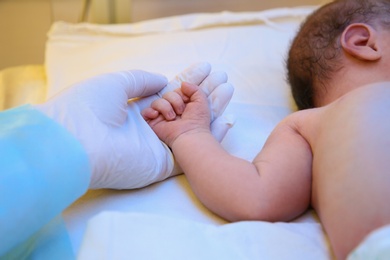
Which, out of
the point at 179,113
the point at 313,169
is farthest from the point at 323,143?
the point at 179,113

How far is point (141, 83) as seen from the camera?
73cm

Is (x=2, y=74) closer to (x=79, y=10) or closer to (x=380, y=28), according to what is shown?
(x=79, y=10)

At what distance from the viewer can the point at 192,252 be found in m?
0.49

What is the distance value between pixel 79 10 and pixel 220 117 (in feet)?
3.05

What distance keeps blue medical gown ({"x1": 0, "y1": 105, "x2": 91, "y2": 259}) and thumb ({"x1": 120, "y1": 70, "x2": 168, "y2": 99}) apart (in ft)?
0.51

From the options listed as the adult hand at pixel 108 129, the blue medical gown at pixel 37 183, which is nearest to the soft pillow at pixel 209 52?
the adult hand at pixel 108 129

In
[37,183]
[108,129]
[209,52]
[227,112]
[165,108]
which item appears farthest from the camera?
[209,52]

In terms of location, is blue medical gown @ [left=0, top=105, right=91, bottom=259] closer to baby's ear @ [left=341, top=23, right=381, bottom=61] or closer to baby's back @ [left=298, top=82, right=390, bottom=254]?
baby's back @ [left=298, top=82, right=390, bottom=254]

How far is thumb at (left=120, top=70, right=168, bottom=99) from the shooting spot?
71cm

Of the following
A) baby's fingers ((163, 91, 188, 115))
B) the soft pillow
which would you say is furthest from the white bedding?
baby's fingers ((163, 91, 188, 115))

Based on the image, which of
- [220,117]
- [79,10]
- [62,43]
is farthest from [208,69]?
[79,10]

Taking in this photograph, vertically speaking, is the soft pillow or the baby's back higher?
the baby's back

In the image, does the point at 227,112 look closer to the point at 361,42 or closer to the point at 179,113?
the point at 179,113

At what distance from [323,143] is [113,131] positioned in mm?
274
